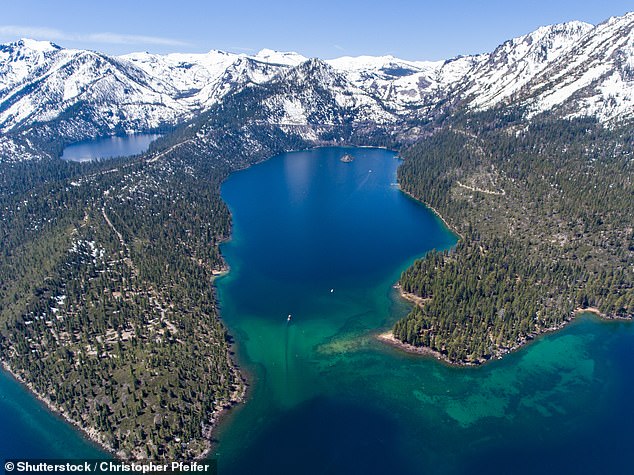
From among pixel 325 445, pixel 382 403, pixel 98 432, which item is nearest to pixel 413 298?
pixel 382 403

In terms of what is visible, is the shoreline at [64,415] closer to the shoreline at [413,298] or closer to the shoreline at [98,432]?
the shoreline at [98,432]

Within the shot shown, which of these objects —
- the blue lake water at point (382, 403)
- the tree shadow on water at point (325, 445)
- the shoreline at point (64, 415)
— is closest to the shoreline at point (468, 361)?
the blue lake water at point (382, 403)

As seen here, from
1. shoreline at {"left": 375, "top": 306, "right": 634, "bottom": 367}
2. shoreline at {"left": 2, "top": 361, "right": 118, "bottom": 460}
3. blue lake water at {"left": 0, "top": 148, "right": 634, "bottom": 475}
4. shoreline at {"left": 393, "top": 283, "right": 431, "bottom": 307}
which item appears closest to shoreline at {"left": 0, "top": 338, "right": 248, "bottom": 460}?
shoreline at {"left": 2, "top": 361, "right": 118, "bottom": 460}

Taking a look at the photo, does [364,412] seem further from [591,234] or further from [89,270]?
[591,234]

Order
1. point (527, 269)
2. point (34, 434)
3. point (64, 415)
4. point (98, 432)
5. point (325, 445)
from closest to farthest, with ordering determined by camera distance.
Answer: point (325, 445) < point (98, 432) < point (34, 434) < point (64, 415) < point (527, 269)

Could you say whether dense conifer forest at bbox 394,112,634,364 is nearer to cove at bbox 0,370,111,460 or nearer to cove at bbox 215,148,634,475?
cove at bbox 215,148,634,475

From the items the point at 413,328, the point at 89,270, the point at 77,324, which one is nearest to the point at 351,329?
the point at 413,328

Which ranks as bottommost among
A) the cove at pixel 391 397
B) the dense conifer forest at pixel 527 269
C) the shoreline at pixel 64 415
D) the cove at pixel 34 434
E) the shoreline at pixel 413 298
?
the cove at pixel 34 434

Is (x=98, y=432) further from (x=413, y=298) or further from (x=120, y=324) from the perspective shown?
(x=413, y=298)
